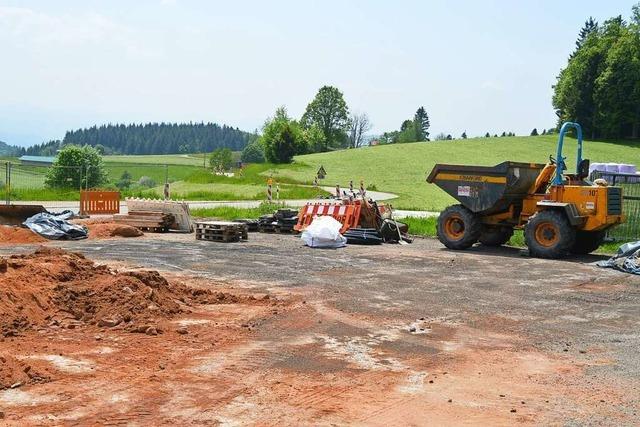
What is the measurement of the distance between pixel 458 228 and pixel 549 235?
8.72ft

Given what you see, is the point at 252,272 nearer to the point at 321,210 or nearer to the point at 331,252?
the point at 331,252

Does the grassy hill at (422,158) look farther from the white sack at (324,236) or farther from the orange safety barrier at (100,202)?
the white sack at (324,236)

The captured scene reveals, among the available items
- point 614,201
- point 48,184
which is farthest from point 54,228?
point 48,184

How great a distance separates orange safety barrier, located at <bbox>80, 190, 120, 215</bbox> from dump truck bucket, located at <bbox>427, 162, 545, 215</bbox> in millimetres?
13729

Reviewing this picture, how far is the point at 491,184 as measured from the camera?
18156 millimetres

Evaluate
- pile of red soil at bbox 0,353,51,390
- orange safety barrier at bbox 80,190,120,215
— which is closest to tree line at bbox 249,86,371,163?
orange safety barrier at bbox 80,190,120,215

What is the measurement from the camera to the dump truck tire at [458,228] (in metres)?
18.7

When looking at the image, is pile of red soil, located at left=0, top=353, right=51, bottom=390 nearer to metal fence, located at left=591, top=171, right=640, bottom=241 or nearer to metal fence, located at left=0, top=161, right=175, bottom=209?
metal fence, located at left=591, top=171, right=640, bottom=241

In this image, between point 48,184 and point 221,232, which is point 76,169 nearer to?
point 48,184

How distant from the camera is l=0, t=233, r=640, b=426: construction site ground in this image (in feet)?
19.7

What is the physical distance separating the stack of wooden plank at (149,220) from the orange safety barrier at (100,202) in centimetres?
534

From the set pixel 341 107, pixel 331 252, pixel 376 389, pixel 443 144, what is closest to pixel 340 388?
pixel 376 389

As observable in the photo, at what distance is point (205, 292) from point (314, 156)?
6741 centimetres

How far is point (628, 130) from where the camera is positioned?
290ft
